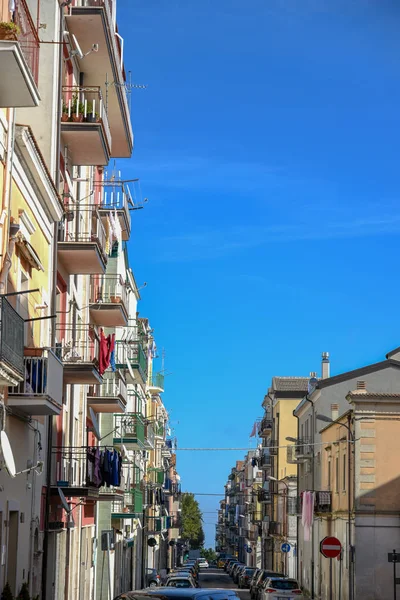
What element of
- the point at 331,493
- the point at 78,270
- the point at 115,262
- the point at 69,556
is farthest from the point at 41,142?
the point at 331,493

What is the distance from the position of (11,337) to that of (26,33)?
13.5ft

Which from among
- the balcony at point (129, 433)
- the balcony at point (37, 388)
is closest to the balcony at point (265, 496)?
the balcony at point (129, 433)

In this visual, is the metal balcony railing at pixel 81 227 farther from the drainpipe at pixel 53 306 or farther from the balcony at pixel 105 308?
the drainpipe at pixel 53 306

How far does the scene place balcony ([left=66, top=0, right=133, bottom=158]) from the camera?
23375mm

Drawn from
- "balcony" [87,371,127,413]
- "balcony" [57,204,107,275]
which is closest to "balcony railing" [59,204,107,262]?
"balcony" [57,204,107,275]

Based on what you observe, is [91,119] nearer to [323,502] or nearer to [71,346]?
[71,346]

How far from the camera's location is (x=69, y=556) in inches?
1078

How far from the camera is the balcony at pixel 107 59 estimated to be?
2338 centimetres

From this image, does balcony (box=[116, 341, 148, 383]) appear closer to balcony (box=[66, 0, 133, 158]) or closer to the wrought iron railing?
balcony (box=[66, 0, 133, 158])

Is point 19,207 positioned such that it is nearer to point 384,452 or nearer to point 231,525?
point 384,452

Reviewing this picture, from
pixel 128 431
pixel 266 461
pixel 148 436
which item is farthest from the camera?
pixel 266 461

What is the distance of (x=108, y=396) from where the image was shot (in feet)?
105

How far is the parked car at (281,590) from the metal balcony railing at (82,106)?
2260 centimetres

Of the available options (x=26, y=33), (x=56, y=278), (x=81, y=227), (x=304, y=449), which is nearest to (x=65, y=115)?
(x=56, y=278)
